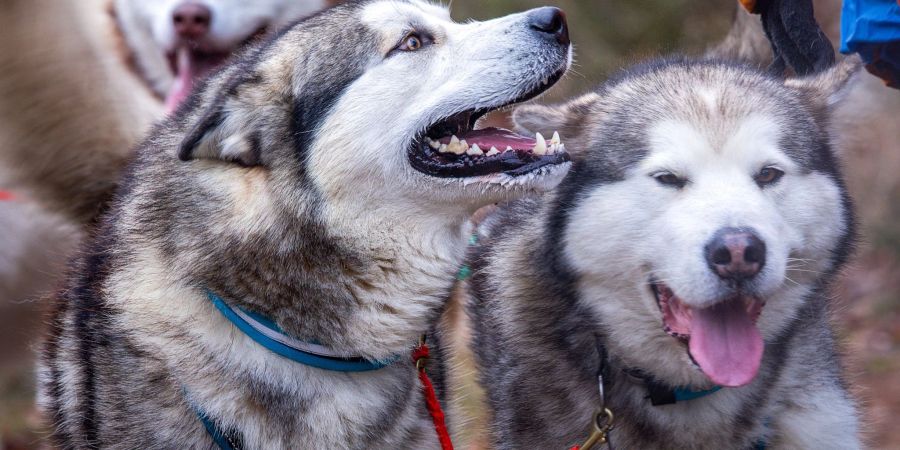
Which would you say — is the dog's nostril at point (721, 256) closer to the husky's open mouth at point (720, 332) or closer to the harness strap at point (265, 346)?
the husky's open mouth at point (720, 332)

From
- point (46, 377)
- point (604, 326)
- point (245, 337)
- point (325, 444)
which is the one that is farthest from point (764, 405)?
point (46, 377)

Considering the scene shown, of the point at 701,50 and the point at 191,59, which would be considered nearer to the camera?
the point at 191,59

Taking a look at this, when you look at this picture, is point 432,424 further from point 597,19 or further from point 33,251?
point 597,19

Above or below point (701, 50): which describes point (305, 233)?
above

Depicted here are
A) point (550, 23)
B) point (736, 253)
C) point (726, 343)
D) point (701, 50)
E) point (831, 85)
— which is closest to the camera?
point (736, 253)

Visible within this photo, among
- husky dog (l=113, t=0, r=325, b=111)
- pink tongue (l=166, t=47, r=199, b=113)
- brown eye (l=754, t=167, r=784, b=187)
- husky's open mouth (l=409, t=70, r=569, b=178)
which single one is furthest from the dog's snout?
brown eye (l=754, t=167, r=784, b=187)

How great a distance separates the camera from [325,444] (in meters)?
2.82

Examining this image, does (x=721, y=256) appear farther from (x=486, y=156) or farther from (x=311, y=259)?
(x=311, y=259)

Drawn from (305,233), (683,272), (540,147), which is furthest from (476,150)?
(683,272)

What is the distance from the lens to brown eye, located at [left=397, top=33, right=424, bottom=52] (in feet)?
9.87

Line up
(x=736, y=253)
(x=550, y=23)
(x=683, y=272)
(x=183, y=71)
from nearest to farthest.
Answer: (x=736, y=253)
(x=683, y=272)
(x=550, y=23)
(x=183, y=71)

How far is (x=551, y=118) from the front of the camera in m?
3.46

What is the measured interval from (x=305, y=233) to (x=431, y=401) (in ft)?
2.23

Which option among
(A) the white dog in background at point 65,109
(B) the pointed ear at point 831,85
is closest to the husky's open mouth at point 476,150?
(B) the pointed ear at point 831,85
